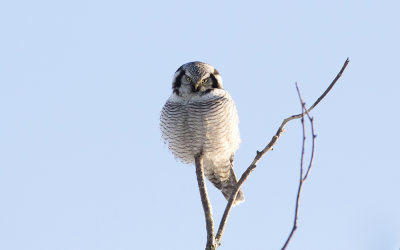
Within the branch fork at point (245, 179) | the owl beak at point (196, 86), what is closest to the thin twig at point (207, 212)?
the branch fork at point (245, 179)

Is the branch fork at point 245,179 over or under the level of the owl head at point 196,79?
under

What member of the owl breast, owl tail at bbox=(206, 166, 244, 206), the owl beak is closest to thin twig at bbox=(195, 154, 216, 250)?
the owl breast

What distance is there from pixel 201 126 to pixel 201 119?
8cm

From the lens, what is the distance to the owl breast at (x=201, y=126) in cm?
671

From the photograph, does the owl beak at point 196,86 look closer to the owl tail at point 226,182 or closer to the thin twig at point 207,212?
the owl tail at point 226,182

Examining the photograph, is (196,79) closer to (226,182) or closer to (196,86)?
(196,86)

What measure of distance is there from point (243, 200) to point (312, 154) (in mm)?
4800

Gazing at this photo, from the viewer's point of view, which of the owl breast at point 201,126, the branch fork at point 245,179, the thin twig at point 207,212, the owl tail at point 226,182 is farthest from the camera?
the owl tail at point 226,182

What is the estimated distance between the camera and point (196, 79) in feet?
23.1

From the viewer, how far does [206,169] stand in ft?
24.3

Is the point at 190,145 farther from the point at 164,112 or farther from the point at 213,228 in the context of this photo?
the point at 213,228

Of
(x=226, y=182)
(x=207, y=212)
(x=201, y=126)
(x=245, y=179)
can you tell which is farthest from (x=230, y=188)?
(x=245, y=179)

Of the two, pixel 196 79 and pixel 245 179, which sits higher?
pixel 196 79

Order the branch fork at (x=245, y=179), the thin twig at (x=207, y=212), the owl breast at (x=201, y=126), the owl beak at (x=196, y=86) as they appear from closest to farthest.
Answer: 1. the branch fork at (x=245, y=179)
2. the thin twig at (x=207, y=212)
3. the owl breast at (x=201, y=126)
4. the owl beak at (x=196, y=86)
